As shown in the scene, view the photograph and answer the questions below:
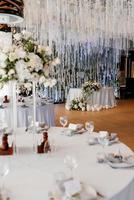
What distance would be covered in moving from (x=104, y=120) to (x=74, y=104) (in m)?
2.19

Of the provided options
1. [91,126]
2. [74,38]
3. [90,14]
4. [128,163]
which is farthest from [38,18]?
[128,163]

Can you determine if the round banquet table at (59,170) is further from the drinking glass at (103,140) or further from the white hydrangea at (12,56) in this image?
the white hydrangea at (12,56)

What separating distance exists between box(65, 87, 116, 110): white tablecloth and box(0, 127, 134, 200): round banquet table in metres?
8.32

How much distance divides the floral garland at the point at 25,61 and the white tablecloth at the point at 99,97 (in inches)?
335

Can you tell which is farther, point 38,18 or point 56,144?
point 38,18

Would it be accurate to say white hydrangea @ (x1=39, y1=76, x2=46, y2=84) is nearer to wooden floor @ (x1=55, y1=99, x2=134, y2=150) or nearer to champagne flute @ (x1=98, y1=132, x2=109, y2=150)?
champagne flute @ (x1=98, y1=132, x2=109, y2=150)

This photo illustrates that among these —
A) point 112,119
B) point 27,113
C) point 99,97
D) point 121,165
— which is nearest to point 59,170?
point 121,165

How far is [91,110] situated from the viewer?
36.3 feet

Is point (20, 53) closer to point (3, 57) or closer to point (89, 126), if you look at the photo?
point (3, 57)

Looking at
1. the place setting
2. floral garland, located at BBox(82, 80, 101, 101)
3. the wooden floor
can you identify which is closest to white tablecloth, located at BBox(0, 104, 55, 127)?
the wooden floor

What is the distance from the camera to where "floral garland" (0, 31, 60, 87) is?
2.60 meters

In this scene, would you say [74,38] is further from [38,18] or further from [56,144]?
[56,144]

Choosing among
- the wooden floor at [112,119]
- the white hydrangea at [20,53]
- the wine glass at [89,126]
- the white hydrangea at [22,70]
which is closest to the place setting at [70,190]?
the white hydrangea at [22,70]

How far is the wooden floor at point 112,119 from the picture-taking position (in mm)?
7486
